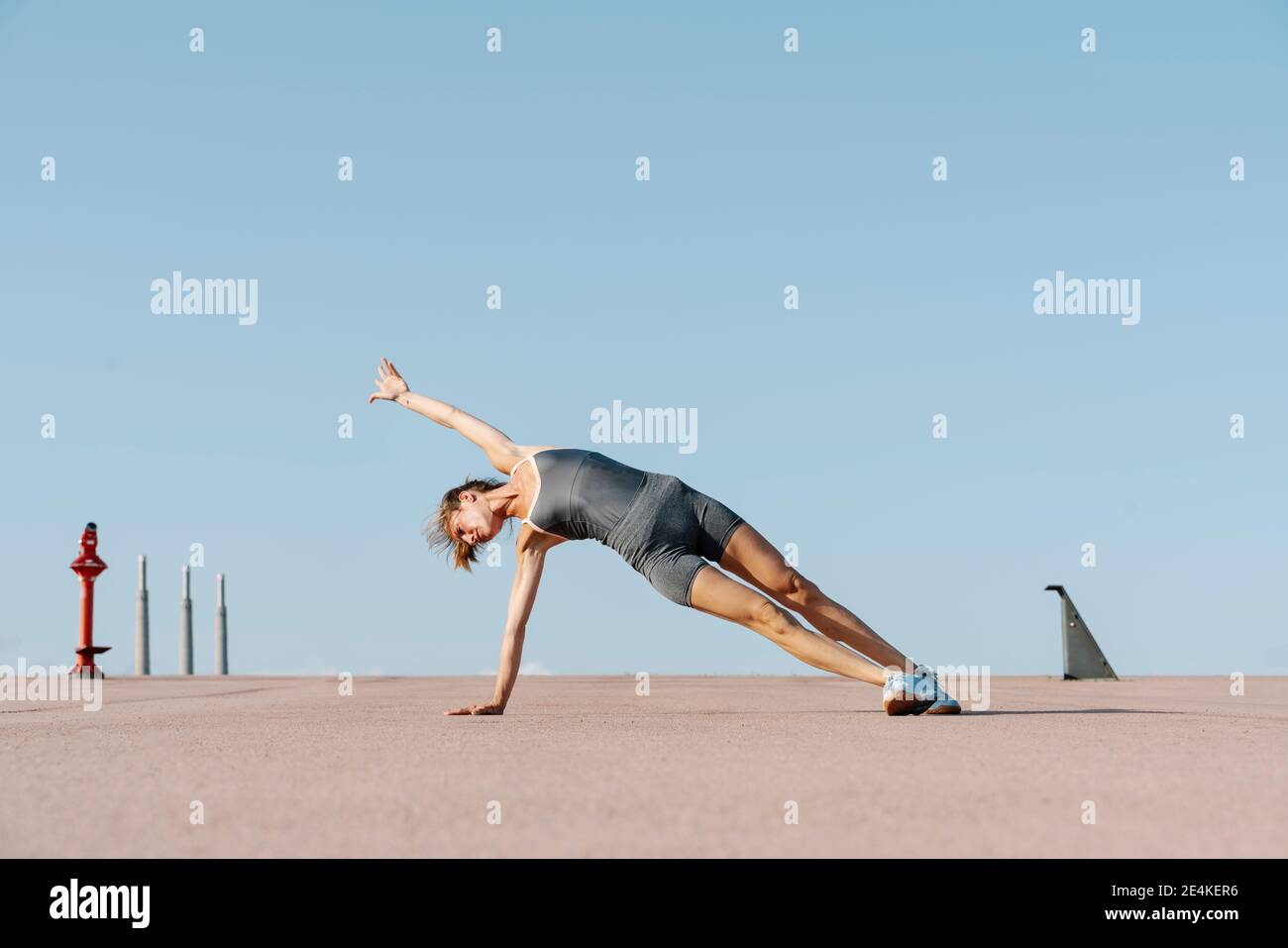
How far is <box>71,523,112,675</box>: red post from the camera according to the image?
48.6 ft

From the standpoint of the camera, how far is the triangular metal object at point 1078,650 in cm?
1266

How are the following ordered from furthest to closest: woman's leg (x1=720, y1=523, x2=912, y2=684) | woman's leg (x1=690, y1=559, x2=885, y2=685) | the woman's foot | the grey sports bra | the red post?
the red post < woman's leg (x1=720, y1=523, x2=912, y2=684) < the grey sports bra < the woman's foot < woman's leg (x1=690, y1=559, x2=885, y2=685)

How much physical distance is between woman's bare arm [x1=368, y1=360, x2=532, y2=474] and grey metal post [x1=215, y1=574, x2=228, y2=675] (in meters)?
20.9

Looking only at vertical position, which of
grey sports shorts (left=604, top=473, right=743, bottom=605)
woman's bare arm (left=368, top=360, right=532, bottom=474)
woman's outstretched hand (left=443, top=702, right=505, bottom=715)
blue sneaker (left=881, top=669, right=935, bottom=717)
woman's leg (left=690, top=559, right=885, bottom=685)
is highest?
woman's bare arm (left=368, top=360, right=532, bottom=474)

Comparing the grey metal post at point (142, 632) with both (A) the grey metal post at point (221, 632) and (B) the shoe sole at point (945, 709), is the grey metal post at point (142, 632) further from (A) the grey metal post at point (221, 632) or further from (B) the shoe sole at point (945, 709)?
(B) the shoe sole at point (945, 709)

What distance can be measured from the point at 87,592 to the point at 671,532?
1094 centimetres

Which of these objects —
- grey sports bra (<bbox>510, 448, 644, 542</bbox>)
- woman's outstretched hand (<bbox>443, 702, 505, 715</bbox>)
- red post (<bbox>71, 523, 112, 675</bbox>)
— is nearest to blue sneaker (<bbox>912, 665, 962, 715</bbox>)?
grey sports bra (<bbox>510, 448, 644, 542</bbox>)

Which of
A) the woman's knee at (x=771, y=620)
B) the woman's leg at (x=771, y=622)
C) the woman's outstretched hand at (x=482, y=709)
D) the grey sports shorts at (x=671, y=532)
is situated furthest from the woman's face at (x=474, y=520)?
→ the woman's knee at (x=771, y=620)

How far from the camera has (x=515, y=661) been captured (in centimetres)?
661

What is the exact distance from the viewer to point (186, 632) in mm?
24828

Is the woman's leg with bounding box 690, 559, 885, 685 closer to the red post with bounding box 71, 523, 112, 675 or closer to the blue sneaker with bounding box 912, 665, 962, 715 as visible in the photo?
the blue sneaker with bounding box 912, 665, 962, 715

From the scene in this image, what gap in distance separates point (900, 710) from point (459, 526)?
2267 millimetres
